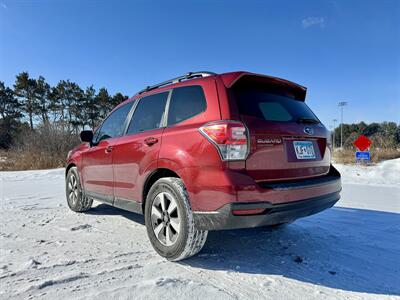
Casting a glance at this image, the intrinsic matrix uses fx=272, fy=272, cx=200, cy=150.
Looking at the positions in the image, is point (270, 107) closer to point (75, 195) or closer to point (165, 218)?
point (165, 218)

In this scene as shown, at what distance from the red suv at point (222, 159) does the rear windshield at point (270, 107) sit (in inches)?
0.5

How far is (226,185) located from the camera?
7.04 ft

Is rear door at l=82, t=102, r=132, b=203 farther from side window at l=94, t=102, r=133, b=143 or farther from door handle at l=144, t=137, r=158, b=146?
door handle at l=144, t=137, r=158, b=146

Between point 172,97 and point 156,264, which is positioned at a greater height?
point 172,97

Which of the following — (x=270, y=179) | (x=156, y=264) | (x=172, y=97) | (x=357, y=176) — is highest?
(x=172, y=97)

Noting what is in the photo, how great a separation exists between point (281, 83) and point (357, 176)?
838cm

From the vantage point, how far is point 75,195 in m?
4.78

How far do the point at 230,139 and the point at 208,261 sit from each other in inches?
48.7

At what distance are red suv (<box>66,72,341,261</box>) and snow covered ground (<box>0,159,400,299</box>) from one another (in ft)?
1.20

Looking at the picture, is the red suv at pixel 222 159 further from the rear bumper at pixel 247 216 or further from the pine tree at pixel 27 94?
the pine tree at pixel 27 94

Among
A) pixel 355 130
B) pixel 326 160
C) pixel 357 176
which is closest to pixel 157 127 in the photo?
pixel 326 160

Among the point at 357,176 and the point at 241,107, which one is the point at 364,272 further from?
the point at 357,176

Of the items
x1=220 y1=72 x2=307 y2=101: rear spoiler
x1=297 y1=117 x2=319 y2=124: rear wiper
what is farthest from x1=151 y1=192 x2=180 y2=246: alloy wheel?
x1=297 y1=117 x2=319 y2=124: rear wiper

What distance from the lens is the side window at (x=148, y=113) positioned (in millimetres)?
3076
